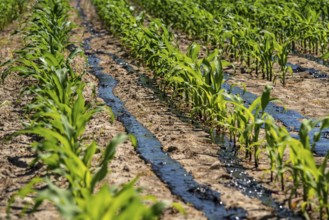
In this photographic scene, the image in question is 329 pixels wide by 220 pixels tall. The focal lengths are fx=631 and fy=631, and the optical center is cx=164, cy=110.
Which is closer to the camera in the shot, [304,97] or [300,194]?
[300,194]

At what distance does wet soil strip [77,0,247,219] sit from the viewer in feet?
12.6

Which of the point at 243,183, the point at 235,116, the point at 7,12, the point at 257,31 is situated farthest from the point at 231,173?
the point at 7,12

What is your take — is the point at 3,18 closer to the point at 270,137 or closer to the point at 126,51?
the point at 126,51

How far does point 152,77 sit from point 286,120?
2.46 m

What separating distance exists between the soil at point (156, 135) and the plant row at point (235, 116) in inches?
6.8

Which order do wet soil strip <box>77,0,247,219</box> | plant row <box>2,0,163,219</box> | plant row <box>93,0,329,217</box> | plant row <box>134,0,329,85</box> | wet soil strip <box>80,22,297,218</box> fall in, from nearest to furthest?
1. plant row <box>2,0,163,219</box>
2. plant row <box>93,0,329,217</box>
3. wet soil strip <box>77,0,247,219</box>
4. wet soil strip <box>80,22,297,218</box>
5. plant row <box>134,0,329,85</box>

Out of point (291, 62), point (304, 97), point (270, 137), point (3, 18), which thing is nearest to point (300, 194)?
point (270, 137)

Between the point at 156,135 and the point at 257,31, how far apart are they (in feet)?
11.0

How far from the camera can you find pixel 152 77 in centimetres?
796

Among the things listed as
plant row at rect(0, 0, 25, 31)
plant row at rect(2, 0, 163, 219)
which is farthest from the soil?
plant row at rect(0, 0, 25, 31)

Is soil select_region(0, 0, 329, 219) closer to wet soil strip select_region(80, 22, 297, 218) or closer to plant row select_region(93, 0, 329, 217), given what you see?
wet soil strip select_region(80, 22, 297, 218)

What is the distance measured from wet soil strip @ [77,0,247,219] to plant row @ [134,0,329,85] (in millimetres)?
2031

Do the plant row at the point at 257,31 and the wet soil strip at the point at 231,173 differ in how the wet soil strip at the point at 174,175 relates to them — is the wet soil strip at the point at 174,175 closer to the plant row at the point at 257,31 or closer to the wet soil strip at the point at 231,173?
the wet soil strip at the point at 231,173

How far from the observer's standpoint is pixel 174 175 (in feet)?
14.8
